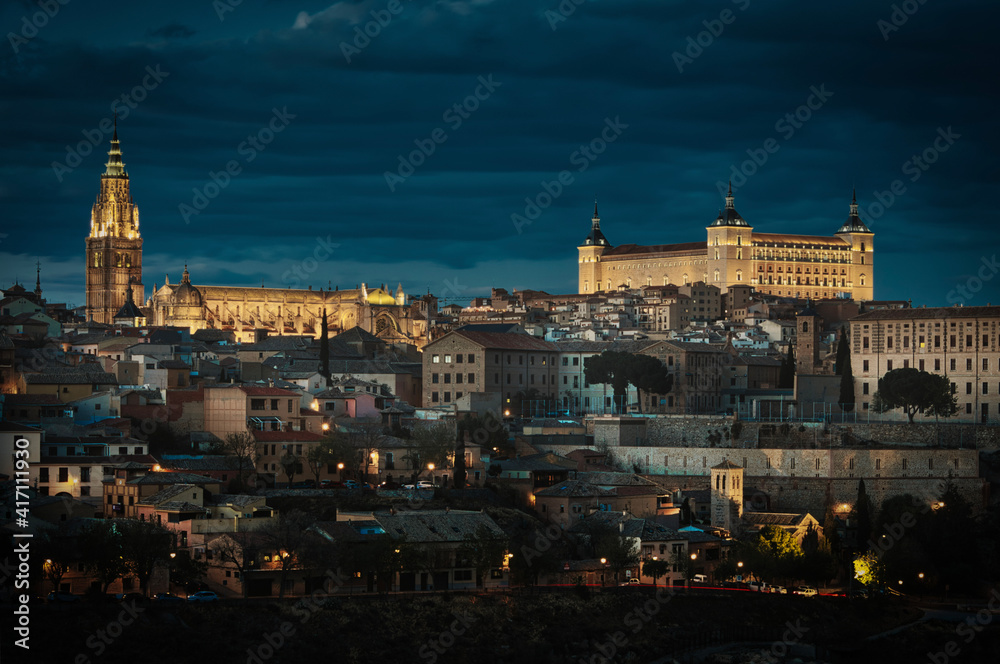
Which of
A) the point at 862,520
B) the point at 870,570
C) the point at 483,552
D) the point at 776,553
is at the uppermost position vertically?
the point at 862,520

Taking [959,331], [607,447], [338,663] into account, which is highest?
[959,331]

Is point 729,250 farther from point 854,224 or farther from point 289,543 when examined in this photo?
point 289,543

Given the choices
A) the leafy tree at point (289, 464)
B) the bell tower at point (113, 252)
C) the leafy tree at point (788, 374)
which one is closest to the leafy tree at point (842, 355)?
the leafy tree at point (788, 374)

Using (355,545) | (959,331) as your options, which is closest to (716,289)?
(959,331)

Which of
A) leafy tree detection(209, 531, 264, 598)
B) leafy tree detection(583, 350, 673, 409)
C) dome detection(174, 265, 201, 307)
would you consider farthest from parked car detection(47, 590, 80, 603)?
dome detection(174, 265, 201, 307)

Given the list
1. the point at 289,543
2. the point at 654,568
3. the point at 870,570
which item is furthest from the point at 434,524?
the point at 870,570

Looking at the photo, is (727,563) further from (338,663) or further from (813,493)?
(338,663)

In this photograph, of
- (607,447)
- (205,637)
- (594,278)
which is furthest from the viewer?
(594,278)
